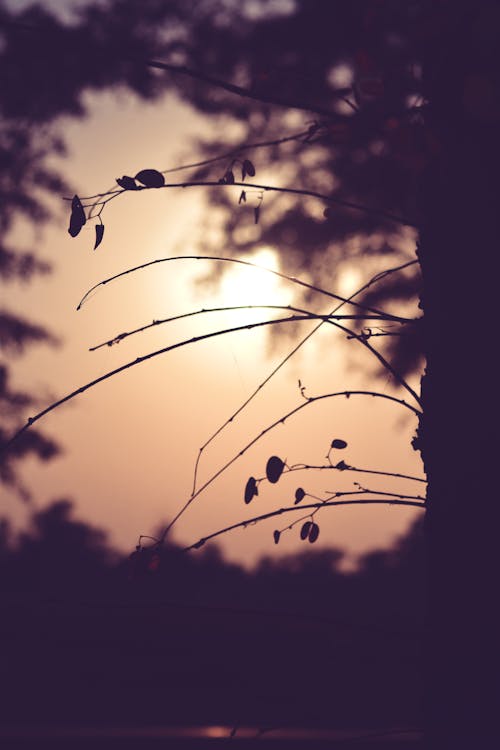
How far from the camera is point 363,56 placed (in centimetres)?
168

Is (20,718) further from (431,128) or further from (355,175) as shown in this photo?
(431,128)

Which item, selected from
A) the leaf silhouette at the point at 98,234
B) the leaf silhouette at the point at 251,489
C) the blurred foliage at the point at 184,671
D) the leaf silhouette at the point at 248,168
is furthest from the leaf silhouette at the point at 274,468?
the blurred foliage at the point at 184,671

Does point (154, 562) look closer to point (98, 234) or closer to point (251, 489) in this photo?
point (251, 489)

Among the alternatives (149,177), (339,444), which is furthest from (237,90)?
(339,444)

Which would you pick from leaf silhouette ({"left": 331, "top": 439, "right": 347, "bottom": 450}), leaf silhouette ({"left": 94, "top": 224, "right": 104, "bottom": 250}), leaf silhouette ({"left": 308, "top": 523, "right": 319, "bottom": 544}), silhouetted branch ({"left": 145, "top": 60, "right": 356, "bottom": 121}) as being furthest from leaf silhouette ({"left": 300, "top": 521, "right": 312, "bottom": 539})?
silhouetted branch ({"left": 145, "top": 60, "right": 356, "bottom": 121})

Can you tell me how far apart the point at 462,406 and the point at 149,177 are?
0.86m

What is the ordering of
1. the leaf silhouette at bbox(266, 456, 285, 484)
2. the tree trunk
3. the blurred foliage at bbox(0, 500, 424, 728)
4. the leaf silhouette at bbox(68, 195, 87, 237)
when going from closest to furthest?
the tree trunk → the leaf silhouette at bbox(68, 195, 87, 237) → the leaf silhouette at bbox(266, 456, 285, 484) → the blurred foliage at bbox(0, 500, 424, 728)

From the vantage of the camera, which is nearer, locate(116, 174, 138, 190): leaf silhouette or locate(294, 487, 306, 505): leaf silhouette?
locate(116, 174, 138, 190): leaf silhouette

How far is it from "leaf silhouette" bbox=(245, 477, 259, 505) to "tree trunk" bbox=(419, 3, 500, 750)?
426 mm

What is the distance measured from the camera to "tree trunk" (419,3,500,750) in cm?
164

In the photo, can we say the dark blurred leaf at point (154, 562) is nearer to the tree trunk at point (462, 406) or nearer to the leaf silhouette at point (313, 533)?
the leaf silhouette at point (313, 533)

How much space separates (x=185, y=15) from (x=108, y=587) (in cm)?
857

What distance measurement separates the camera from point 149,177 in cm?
172

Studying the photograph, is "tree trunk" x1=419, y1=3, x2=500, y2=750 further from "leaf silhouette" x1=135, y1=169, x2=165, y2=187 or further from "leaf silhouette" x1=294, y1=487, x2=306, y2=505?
"leaf silhouette" x1=135, y1=169, x2=165, y2=187
